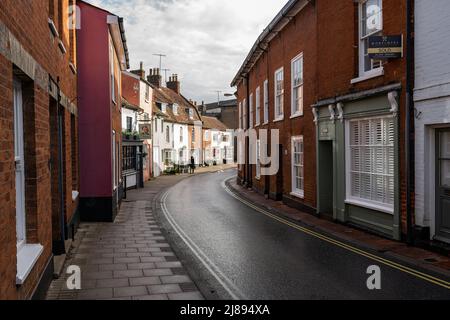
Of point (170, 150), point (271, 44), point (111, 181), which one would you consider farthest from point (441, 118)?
point (170, 150)

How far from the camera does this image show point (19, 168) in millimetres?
5672

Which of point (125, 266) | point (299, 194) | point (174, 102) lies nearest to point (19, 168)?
point (125, 266)

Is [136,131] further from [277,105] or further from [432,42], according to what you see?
[432,42]

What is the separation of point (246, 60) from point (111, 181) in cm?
1310

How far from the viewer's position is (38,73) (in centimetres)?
629

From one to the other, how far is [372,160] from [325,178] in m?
2.87

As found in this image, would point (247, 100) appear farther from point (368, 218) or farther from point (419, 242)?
point (419, 242)

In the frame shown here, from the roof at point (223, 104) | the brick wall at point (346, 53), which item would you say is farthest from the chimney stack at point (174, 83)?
the brick wall at point (346, 53)

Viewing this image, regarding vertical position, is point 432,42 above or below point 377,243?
above

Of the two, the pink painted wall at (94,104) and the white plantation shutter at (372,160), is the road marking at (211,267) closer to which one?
the pink painted wall at (94,104)

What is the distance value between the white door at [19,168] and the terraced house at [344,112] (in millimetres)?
7272

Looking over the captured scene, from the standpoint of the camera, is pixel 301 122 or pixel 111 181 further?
pixel 301 122

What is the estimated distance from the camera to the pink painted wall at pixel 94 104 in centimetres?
1399

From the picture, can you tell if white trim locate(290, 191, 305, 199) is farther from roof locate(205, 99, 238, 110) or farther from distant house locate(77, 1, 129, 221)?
roof locate(205, 99, 238, 110)
